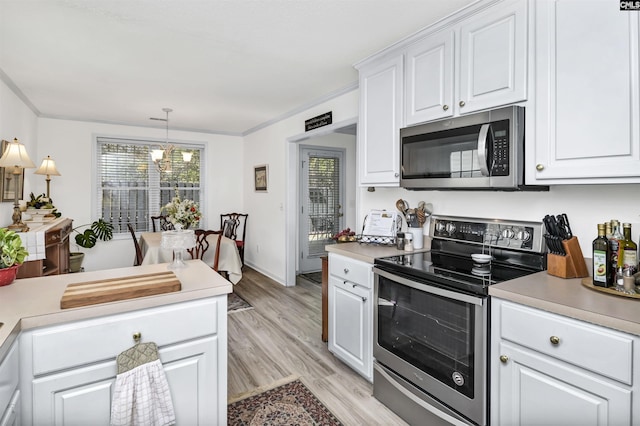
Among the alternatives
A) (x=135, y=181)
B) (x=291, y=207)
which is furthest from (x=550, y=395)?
(x=135, y=181)

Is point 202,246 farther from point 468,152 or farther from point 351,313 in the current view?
point 468,152

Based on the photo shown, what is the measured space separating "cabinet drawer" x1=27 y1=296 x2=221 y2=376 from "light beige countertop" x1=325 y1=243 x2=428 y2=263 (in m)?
1.04

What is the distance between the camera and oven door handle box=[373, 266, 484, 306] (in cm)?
158

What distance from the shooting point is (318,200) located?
18.4ft

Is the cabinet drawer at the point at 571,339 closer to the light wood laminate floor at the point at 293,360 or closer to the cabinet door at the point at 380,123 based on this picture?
the light wood laminate floor at the point at 293,360

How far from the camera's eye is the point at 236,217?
6.16 meters

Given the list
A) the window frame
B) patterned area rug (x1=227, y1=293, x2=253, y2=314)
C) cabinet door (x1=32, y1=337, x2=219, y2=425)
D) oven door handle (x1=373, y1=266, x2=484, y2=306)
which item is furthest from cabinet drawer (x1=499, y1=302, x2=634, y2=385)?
the window frame

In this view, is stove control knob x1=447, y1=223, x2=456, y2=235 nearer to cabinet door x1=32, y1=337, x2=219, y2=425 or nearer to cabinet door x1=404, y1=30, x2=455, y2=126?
cabinet door x1=404, y1=30, x2=455, y2=126

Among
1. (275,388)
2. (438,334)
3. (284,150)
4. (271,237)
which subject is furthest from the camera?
(271,237)

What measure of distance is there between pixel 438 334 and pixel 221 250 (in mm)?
3065

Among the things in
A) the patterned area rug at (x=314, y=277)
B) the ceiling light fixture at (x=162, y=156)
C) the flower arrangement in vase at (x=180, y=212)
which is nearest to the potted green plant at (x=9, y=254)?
the flower arrangement in vase at (x=180, y=212)

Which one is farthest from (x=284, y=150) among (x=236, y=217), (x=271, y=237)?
(x=236, y=217)

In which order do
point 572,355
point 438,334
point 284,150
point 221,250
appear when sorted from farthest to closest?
1. point 284,150
2. point 221,250
3. point 438,334
4. point 572,355

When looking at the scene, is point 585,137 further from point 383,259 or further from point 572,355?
point 383,259
